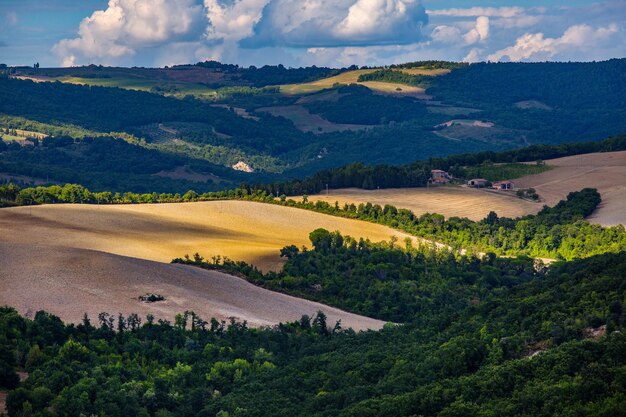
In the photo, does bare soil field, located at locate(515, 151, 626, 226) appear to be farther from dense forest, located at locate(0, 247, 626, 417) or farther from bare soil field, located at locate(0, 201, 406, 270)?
dense forest, located at locate(0, 247, 626, 417)

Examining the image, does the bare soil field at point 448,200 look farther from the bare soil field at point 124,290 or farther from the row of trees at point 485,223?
the bare soil field at point 124,290

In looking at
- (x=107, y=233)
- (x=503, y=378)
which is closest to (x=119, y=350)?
(x=503, y=378)

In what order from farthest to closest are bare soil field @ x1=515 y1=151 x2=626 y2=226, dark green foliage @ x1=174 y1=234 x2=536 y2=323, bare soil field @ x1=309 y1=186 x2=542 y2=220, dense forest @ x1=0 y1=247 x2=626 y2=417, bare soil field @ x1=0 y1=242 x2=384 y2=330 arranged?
bare soil field @ x1=309 y1=186 x2=542 y2=220 < bare soil field @ x1=515 y1=151 x2=626 y2=226 < dark green foliage @ x1=174 y1=234 x2=536 y2=323 < bare soil field @ x1=0 y1=242 x2=384 y2=330 < dense forest @ x1=0 y1=247 x2=626 y2=417

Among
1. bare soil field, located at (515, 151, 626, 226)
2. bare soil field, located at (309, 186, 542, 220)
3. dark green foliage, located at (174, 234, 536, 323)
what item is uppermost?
bare soil field, located at (515, 151, 626, 226)

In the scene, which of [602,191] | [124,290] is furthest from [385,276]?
[602,191]

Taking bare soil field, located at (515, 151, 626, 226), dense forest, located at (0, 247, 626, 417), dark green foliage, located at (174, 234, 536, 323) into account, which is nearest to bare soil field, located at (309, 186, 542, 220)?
bare soil field, located at (515, 151, 626, 226)

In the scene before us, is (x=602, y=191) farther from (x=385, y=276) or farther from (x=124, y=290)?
(x=124, y=290)
